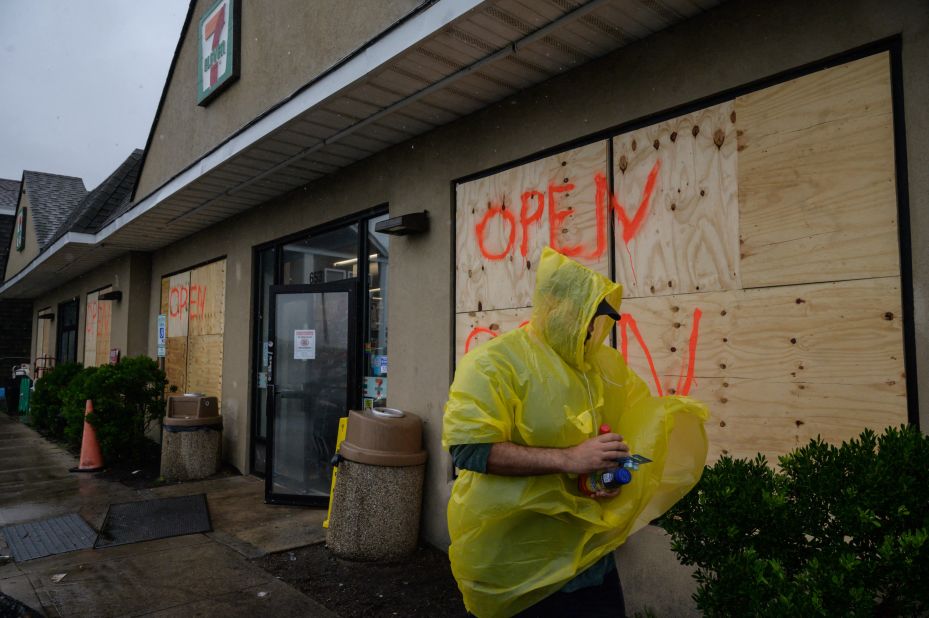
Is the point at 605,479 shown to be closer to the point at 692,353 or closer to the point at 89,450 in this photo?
the point at 692,353

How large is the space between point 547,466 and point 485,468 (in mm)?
196

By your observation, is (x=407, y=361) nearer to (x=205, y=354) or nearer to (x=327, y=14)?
(x=327, y=14)

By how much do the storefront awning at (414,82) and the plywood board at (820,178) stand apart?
2.73 feet

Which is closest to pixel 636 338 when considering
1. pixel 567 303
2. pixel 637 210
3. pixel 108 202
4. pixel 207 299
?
pixel 637 210

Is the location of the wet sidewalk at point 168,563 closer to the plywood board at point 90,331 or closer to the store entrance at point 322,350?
the store entrance at point 322,350

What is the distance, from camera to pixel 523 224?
4789 mm

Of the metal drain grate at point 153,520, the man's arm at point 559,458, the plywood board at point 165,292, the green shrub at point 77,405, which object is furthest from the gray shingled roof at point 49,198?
the man's arm at point 559,458

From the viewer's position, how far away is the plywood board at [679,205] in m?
3.61

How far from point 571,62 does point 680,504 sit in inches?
125

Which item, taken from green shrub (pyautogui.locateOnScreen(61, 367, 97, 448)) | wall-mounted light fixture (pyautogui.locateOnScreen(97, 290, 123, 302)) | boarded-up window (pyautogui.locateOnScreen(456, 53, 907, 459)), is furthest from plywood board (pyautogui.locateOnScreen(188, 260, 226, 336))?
boarded-up window (pyautogui.locateOnScreen(456, 53, 907, 459))

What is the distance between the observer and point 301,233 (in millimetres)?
7551

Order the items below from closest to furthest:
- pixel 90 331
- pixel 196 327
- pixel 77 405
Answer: pixel 77 405, pixel 196 327, pixel 90 331

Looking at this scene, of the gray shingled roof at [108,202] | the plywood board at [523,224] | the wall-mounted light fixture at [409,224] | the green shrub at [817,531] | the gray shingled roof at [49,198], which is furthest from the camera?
the gray shingled roof at [49,198]

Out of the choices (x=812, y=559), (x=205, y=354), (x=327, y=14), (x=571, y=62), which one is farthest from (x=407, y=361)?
(x=205, y=354)
